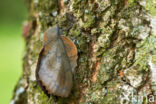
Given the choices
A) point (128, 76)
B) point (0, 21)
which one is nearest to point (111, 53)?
point (128, 76)

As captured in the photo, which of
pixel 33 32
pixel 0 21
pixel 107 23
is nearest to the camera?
pixel 107 23

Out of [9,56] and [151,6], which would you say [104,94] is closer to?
[151,6]

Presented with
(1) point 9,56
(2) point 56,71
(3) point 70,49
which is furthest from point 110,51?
(1) point 9,56

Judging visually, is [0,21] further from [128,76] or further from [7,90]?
[128,76]

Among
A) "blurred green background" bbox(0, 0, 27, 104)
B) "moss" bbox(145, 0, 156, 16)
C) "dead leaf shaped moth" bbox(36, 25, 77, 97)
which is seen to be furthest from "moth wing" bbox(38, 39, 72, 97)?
"blurred green background" bbox(0, 0, 27, 104)

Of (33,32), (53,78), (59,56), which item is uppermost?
(33,32)

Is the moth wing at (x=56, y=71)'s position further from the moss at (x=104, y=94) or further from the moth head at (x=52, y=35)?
the moss at (x=104, y=94)

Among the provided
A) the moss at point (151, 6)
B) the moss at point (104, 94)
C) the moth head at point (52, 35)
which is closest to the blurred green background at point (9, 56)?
the moth head at point (52, 35)
